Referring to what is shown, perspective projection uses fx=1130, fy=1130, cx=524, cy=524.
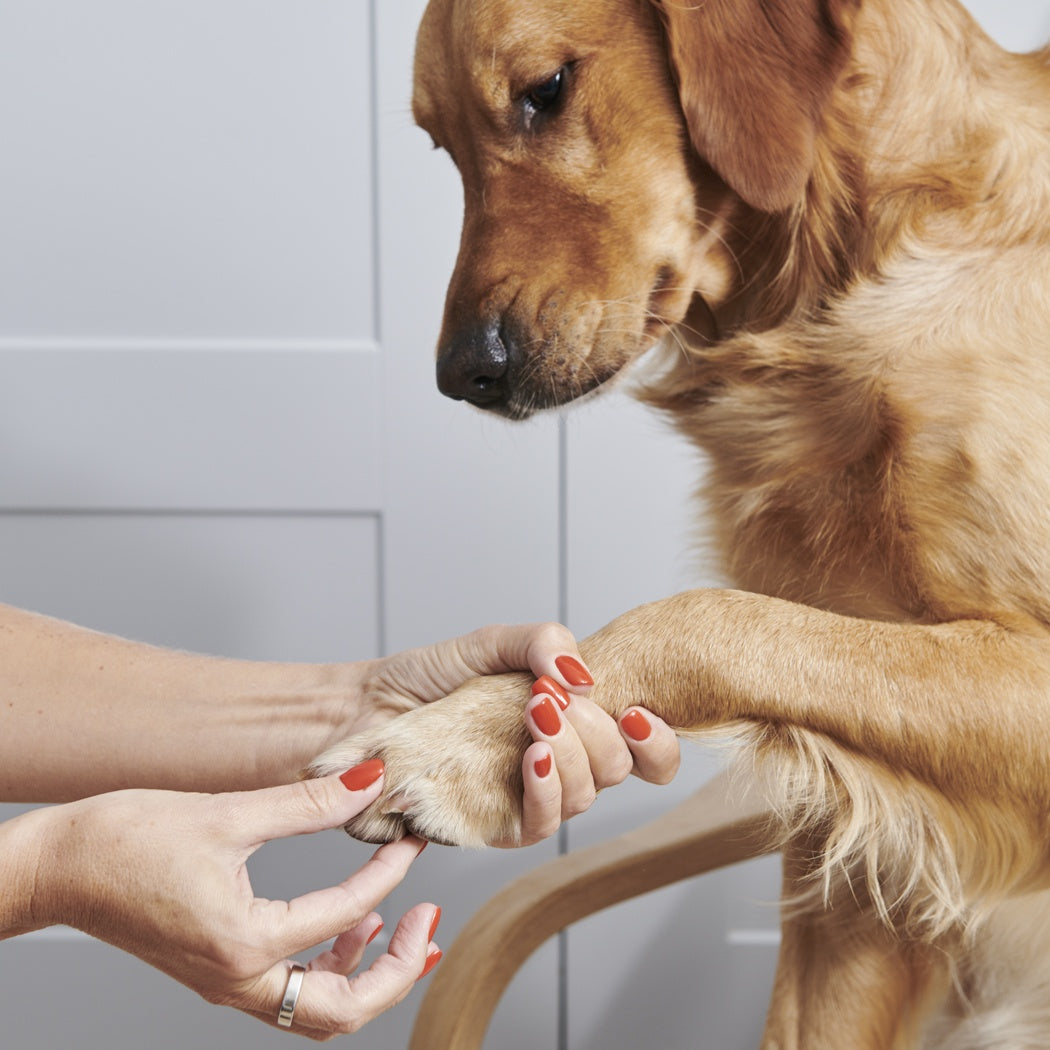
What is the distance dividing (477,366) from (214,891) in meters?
0.48

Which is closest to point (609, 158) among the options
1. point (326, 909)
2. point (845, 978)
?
point (326, 909)

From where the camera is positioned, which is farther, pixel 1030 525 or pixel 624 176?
pixel 624 176

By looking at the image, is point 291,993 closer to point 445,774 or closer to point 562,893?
point 445,774

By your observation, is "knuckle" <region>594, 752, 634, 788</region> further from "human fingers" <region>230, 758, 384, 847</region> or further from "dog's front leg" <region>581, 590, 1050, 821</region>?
"human fingers" <region>230, 758, 384, 847</region>

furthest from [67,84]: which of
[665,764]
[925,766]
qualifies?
[925,766]

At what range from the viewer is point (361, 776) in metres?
0.77

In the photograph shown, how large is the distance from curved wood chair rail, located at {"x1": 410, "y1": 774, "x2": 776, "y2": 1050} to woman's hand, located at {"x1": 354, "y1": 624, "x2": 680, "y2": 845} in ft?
0.78

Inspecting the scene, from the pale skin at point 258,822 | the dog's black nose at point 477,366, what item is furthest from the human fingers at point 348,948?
the dog's black nose at point 477,366

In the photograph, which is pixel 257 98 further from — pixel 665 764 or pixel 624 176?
pixel 665 764

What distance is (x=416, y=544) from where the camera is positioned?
5.70 feet

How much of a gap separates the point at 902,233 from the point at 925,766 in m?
0.44

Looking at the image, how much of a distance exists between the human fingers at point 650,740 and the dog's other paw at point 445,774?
0.08 m

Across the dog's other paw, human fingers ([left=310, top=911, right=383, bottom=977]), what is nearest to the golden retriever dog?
the dog's other paw

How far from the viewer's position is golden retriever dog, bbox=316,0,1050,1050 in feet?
2.67
